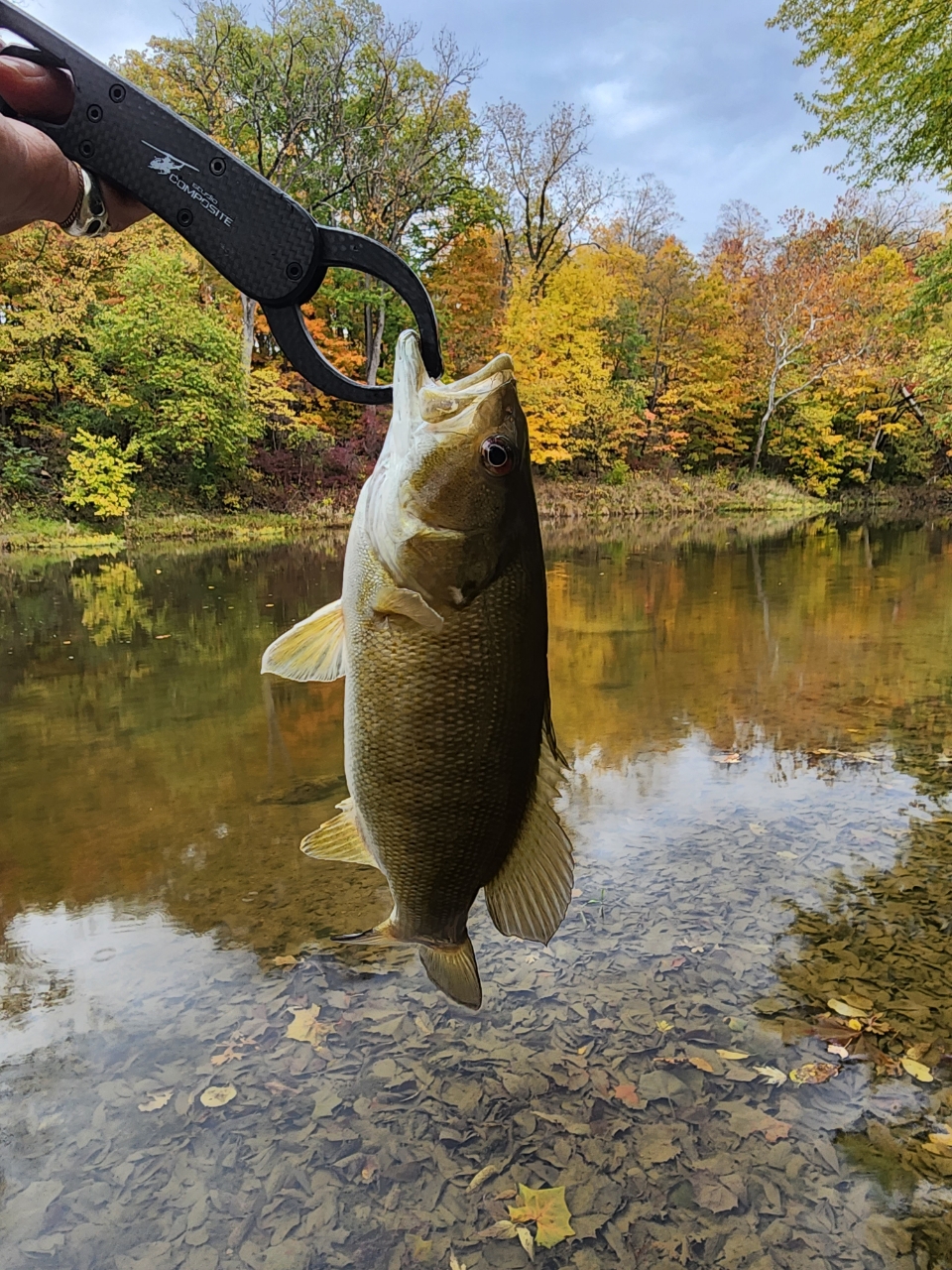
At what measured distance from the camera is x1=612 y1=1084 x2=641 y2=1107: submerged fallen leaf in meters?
3.22

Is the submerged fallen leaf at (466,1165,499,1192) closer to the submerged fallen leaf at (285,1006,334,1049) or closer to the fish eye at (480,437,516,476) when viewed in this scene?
the submerged fallen leaf at (285,1006,334,1049)

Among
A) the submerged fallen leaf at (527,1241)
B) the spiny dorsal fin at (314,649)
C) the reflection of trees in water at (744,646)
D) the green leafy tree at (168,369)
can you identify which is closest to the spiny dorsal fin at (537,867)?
the spiny dorsal fin at (314,649)

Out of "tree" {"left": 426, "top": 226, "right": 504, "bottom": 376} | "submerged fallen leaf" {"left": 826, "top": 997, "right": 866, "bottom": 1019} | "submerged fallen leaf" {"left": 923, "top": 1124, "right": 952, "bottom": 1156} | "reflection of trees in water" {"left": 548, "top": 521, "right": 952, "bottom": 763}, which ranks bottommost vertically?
"submerged fallen leaf" {"left": 923, "top": 1124, "right": 952, "bottom": 1156}

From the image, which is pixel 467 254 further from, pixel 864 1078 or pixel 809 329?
pixel 864 1078

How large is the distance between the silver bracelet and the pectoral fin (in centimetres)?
124

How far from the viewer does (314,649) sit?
157 cm

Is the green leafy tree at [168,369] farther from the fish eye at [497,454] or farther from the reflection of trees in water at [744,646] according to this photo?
the fish eye at [497,454]

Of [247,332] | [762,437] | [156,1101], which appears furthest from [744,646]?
[762,437]

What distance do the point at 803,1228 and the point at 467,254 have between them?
109ft

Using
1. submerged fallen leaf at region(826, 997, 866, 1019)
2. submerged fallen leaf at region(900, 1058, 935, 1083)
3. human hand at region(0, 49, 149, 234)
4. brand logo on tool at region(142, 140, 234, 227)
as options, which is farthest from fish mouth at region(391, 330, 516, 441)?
submerged fallen leaf at region(826, 997, 866, 1019)

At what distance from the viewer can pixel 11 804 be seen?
601 centimetres

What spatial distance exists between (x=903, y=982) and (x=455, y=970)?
328 centimetres

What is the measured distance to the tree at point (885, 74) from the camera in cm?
790

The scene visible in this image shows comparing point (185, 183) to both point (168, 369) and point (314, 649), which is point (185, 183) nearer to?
point (314, 649)
